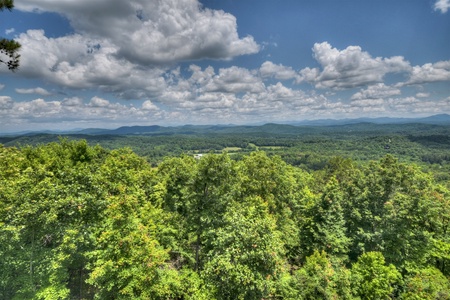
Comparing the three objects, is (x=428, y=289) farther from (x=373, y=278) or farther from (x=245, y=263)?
(x=245, y=263)

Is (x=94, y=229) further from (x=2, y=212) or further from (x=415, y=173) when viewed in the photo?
(x=415, y=173)

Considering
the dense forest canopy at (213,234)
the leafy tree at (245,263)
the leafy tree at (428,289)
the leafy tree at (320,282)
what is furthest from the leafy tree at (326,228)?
the leafy tree at (245,263)

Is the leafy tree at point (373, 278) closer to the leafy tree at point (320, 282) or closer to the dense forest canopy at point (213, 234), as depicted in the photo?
the dense forest canopy at point (213, 234)

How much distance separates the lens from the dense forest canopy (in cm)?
1631

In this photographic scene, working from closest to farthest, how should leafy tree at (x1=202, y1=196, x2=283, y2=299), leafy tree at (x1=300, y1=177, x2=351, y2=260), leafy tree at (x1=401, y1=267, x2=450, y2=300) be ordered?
leafy tree at (x1=202, y1=196, x2=283, y2=299)
leafy tree at (x1=401, y1=267, x2=450, y2=300)
leafy tree at (x1=300, y1=177, x2=351, y2=260)

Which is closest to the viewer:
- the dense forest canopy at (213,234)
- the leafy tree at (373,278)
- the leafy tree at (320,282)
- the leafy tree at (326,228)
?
the dense forest canopy at (213,234)

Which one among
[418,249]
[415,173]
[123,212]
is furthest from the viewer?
[415,173]

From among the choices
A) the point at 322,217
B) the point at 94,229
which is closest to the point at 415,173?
the point at 322,217

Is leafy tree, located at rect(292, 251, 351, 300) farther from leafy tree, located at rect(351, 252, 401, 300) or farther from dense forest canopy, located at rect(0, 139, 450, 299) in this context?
leafy tree, located at rect(351, 252, 401, 300)

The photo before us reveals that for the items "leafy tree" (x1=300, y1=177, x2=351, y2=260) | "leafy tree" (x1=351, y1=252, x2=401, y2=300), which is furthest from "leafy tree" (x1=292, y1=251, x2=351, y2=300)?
"leafy tree" (x1=300, y1=177, x2=351, y2=260)

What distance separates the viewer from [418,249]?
985 inches

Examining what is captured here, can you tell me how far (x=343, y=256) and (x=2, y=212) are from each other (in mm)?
30403

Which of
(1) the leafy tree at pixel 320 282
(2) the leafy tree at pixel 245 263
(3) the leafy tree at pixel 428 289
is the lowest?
(3) the leafy tree at pixel 428 289

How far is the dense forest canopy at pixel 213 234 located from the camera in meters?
16.3
